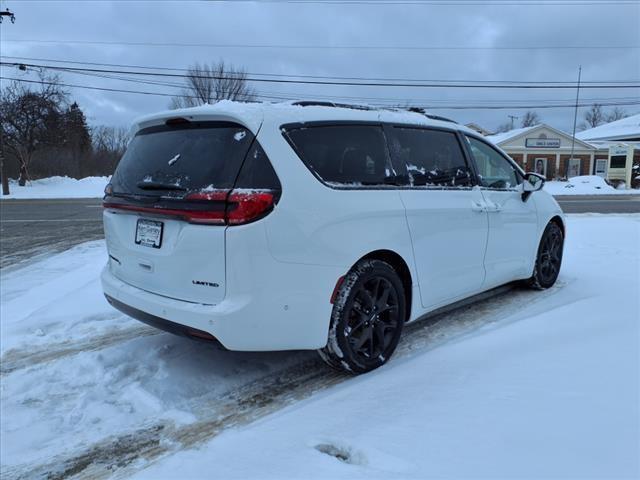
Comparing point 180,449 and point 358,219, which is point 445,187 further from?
point 180,449

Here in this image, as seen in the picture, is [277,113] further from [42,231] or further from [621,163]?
[621,163]

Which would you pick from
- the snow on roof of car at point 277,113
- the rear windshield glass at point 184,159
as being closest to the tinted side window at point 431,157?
the snow on roof of car at point 277,113

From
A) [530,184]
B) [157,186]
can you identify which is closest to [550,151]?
[530,184]

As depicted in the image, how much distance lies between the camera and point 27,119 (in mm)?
33156

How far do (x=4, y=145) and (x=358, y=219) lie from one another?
35.9 metres

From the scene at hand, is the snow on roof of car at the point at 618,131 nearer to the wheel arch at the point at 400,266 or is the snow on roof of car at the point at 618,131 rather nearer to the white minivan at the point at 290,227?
the white minivan at the point at 290,227

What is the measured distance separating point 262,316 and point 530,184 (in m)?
3.42

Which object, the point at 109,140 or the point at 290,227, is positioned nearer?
the point at 290,227

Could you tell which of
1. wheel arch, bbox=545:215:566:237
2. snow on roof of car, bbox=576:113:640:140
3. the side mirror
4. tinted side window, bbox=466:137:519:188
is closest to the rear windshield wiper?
tinted side window, bbox=466:137:519:188

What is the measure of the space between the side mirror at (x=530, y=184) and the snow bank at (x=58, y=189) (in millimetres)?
24612

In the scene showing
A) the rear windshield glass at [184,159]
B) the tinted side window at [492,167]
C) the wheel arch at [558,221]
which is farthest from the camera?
the wheel arch at [558,221]

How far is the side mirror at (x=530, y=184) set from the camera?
4957mm

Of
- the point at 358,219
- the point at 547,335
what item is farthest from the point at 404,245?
the point at 547,335

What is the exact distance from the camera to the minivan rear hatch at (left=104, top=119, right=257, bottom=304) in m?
2.81
